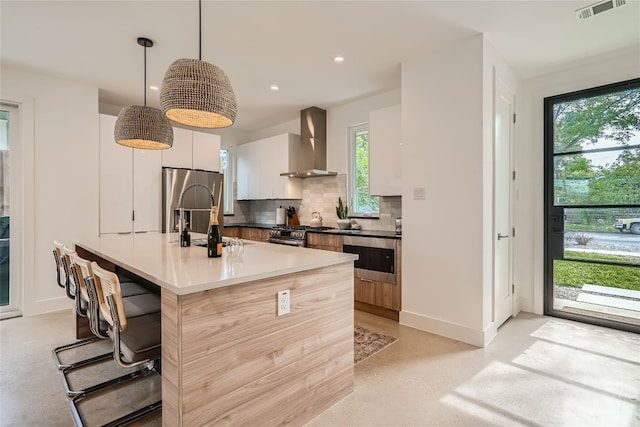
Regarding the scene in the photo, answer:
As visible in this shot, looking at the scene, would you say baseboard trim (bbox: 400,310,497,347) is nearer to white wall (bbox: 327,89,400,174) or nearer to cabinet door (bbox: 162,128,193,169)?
white wall (bbox: 327,89,400,174)

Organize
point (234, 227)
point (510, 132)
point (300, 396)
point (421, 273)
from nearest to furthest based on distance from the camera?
point (300, 396) < point (421, 273) < point (510, 132) < point (234, 227)

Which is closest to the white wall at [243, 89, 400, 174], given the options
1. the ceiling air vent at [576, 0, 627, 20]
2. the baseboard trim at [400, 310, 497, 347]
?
the ceiling air vent at [576, 0, 627, 20]

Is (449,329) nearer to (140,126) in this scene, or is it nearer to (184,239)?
(184,239)

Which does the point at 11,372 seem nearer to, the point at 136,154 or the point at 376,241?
the point at 136,154

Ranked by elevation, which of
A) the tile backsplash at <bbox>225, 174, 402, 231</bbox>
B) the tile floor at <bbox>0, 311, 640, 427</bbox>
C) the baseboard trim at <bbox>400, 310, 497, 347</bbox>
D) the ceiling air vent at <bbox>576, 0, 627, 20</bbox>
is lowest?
the tile floor at <bbox>0, 311, 640, 427</bbox>

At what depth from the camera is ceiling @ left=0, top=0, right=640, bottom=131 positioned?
2426mm

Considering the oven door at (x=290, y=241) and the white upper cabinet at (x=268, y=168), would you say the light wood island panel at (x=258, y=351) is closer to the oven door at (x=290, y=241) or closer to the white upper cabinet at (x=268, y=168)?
the oven door at (x=290, y=241)

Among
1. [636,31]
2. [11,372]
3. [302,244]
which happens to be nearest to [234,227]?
[302,244]

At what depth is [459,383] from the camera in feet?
7.21

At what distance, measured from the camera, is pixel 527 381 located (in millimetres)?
2217

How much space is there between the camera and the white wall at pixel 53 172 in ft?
11.6

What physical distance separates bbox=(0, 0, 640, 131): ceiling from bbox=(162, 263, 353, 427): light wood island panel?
2.00 m

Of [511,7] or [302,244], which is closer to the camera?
[511,7]

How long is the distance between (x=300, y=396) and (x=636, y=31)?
3890 millimetres
